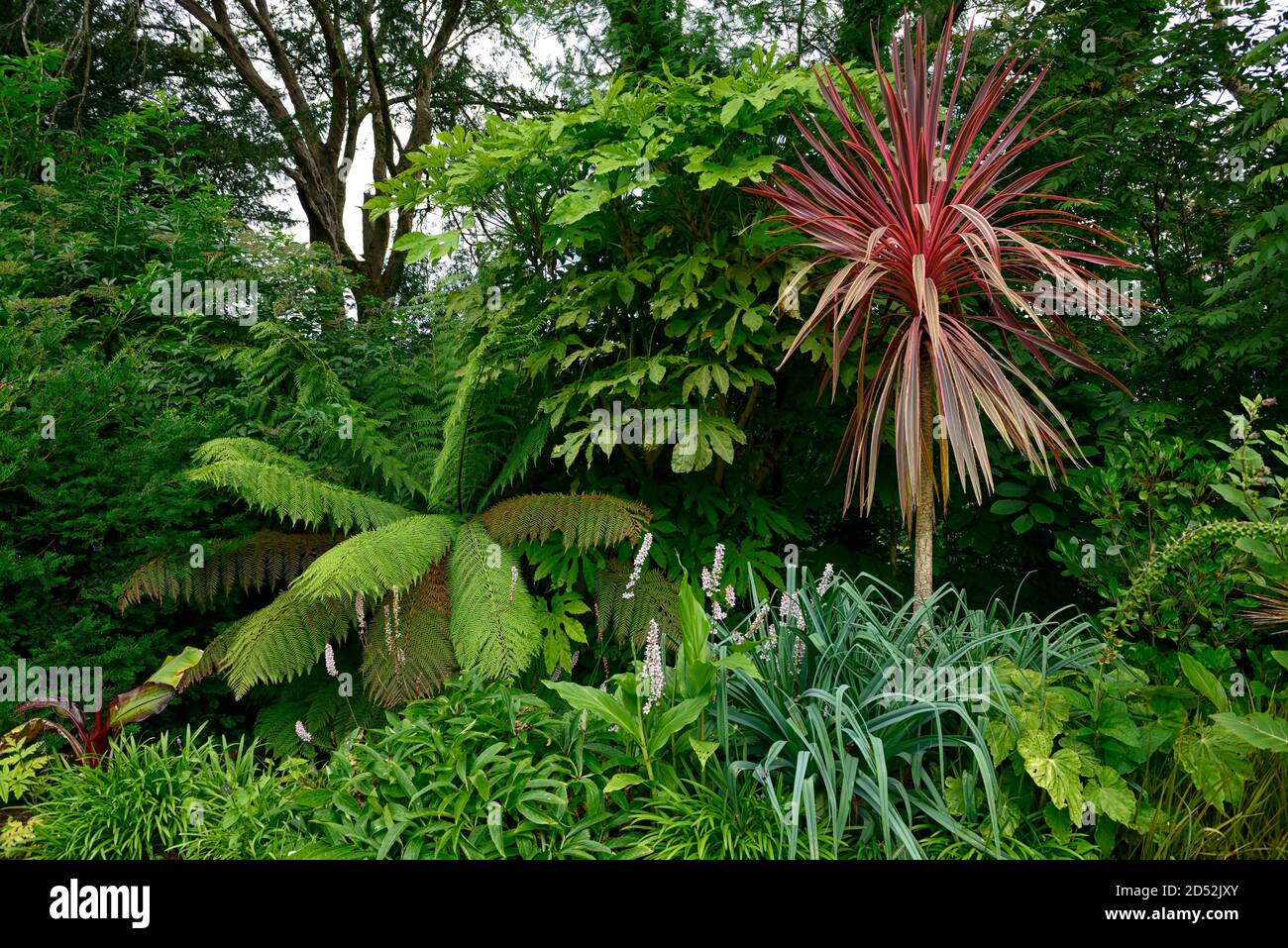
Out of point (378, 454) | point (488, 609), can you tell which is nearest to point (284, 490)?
point (378, 454)

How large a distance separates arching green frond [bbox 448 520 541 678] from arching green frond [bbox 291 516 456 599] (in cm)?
11

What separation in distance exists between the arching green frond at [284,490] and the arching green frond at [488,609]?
35cm

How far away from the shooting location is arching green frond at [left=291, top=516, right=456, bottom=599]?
6.68ft

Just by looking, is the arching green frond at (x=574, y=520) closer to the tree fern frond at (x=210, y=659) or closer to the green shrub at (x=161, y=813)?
the tree fern frond at (x=210, y=659)

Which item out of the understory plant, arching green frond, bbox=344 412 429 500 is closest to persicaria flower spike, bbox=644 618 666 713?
the understory plant

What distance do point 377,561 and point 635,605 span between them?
32.5 inches

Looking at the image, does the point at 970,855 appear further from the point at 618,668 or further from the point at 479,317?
the point at 479,317

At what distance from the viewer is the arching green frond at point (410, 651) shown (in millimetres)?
2205

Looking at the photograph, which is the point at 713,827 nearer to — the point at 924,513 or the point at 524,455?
the point at 924,513

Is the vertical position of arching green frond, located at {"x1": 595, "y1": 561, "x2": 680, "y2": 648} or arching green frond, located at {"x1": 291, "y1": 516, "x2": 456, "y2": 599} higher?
arching green frond, located at {"x1": 291, "y1": 516, "x2": 456, "y2": 599}

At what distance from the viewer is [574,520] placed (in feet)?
7.79

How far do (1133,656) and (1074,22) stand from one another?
275cm

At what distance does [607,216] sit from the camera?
262 cm
